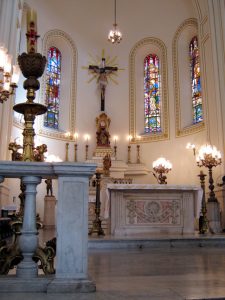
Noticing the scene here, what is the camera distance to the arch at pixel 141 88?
16.4 meters

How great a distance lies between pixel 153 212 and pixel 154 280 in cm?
533

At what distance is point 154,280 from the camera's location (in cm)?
307

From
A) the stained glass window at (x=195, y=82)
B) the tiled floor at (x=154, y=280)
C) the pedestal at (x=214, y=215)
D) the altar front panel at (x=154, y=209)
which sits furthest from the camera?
the stained glass window at (x=195, y=82)

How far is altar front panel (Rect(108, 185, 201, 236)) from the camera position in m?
8.13

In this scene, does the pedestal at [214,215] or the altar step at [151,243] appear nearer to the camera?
the altar step at [151,243]

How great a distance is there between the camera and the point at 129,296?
245 cm

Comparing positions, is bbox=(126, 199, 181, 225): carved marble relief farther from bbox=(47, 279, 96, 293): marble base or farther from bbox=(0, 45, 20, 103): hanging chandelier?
bbox=(47, 279, 96, 293): marble base

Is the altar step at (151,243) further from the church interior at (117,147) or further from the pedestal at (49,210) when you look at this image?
the pedestal at (49,210)

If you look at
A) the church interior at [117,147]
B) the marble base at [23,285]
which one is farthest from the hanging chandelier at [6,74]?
the marble base at [23,285]

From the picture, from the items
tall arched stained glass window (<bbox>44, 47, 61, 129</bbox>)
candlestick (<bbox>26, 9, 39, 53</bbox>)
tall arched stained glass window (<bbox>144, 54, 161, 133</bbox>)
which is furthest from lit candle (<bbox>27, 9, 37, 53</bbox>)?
tall arched stained glass window (<bbox>144, 54, 161, 133</bbox>)

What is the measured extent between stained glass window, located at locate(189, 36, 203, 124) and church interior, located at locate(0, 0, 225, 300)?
0.07 metres

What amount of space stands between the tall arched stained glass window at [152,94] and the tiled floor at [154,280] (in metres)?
12.5

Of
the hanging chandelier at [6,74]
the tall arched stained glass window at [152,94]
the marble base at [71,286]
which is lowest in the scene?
the marble base at [71,286]

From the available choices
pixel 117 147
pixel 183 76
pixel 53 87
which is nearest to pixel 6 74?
pixel 117 147
